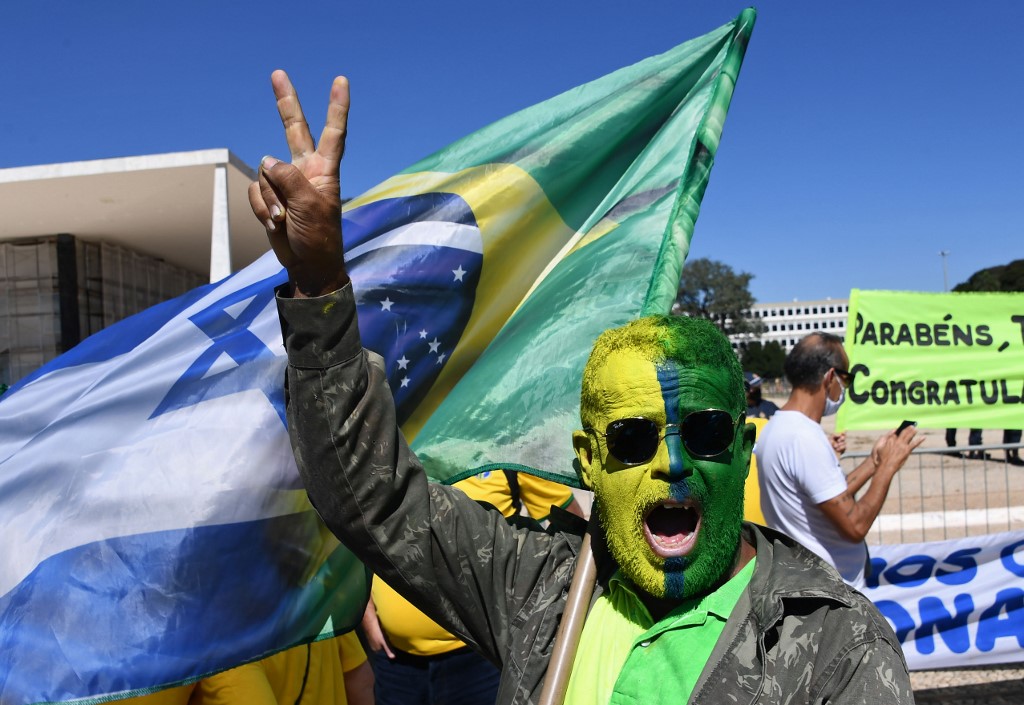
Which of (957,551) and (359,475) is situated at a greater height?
(359,475)

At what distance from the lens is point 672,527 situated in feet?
5.30

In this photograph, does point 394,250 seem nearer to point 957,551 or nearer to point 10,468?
point 10,468

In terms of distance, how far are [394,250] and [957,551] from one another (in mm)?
4643

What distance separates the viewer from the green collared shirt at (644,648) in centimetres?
148

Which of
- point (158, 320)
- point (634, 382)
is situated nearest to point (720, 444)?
point (634, 382)

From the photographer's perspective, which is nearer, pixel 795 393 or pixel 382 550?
pixel 382 550

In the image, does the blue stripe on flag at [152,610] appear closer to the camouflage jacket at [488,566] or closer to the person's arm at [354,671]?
the camouflage jacket at [488,566]

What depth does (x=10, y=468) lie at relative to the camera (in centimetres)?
202

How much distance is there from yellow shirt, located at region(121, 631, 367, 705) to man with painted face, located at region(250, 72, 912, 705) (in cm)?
74

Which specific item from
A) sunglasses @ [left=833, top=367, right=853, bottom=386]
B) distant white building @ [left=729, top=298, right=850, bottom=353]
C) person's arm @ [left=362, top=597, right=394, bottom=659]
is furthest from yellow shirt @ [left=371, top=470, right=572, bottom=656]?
A: distant white building @ [left=729, top=298, right=850, bottom=353]

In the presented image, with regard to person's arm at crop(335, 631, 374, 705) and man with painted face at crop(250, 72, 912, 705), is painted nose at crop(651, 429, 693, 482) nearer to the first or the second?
man with painted face at crop(250, 72, 912, 705)

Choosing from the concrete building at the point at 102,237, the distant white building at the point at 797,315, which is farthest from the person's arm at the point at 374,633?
the distant white building at the point at 797,315

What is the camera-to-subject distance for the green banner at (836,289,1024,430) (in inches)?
234

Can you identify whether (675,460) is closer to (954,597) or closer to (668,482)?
(668,482)
